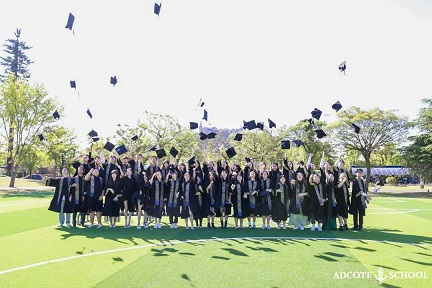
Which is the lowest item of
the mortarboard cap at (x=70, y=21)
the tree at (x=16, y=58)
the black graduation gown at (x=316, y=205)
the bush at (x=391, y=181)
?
the black graduation gown at (x=316, y=205)

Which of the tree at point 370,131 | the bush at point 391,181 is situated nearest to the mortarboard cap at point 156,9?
the tree at point 370,131

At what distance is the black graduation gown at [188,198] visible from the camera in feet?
36.5

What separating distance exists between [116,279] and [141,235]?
4207 millimetres

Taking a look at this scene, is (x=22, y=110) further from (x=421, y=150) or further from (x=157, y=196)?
(x=421, y=150)

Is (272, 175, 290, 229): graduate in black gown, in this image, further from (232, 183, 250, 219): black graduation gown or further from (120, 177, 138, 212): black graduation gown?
(120, 177, 138, 212): black graduation gown

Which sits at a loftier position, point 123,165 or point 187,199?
point 123,165

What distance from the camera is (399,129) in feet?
147

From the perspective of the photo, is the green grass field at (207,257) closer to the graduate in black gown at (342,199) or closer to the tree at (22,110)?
the graduate in black gown at (342,199)

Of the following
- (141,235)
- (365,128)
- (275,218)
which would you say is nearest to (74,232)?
(141,235)

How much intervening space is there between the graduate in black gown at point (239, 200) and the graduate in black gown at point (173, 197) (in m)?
1.76

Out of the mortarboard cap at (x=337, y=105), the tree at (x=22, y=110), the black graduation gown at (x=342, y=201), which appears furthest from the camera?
the tree at (x=22, y=110)

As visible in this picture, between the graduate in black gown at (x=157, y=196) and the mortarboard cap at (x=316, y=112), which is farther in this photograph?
the mortarboard cap at (x=316, y=112)

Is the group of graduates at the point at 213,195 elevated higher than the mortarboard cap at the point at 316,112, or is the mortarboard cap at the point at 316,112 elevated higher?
the mortarboard cap at the point at 316,112

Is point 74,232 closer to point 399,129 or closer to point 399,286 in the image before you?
point 399,286
